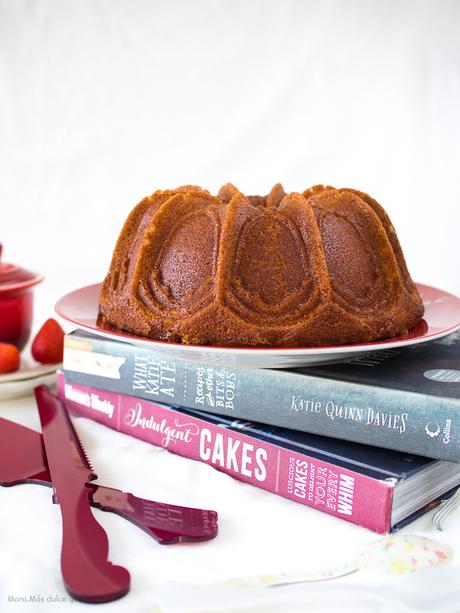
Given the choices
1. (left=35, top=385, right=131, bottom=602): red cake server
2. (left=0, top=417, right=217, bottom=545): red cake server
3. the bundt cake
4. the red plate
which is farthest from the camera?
the bundt cake

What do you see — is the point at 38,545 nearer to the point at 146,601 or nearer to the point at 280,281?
the point at 146,601

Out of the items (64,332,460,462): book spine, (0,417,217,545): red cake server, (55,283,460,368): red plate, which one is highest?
(55,283,460,368): red plate

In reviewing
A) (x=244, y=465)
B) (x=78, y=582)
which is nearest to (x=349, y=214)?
(x=244, y=465)

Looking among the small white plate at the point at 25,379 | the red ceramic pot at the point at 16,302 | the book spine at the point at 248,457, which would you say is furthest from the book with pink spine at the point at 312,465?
the red ceramic pot at the point at 16,302

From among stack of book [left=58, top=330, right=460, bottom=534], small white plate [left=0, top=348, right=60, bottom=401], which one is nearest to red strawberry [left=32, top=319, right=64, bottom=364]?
small white plate [left=0, top=348, right=60, bottom=401]

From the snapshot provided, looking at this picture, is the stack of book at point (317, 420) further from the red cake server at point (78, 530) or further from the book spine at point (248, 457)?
the red cake server at point (78, 530)

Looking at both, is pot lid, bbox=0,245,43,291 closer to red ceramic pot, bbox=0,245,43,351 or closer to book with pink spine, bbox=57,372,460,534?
red ceramic pot, bbox=0,245,43,351

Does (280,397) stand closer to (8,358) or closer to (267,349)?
(267,349)
